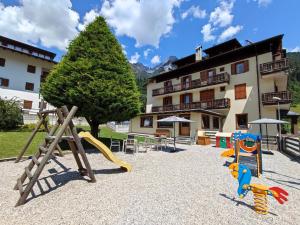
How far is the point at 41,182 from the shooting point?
17.0ft

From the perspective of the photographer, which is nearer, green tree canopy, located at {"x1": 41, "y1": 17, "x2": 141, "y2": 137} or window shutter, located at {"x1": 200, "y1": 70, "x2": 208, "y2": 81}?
green tree canopy, located at {"x1": 41, "y1": 17, "x2": 141, "y2": 137}

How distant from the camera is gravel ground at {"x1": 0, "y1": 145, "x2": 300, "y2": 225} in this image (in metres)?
3.28

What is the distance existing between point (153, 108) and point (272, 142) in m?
18.4

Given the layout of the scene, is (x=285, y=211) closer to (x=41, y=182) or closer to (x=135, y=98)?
(x=41, y=182)

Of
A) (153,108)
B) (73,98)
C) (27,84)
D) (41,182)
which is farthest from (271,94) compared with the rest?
(27,84)

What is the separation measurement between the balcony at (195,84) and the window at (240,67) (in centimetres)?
120

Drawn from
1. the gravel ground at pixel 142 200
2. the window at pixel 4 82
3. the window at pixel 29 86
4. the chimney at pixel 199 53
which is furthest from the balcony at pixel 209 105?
the window at pixel 4 82

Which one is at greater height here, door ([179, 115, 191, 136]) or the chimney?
the chimney

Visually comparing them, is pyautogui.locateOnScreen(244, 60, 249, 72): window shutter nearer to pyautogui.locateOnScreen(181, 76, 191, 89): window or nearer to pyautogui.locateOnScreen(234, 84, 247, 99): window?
pyautogui.locateOnScreen(234, 84, 247, 99): window

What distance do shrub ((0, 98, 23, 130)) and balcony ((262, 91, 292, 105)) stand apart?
82.9ft

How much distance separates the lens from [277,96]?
17.1m

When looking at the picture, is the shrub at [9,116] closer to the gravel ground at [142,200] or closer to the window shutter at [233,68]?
the gravel ground at [142,200]

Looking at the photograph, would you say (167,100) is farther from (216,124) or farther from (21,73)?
(21,73)

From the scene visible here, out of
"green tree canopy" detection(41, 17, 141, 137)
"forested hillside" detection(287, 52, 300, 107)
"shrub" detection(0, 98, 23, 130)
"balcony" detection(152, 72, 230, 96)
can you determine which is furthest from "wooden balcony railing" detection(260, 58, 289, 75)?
"forested hillside" detection(287, 52, 300, 107)
